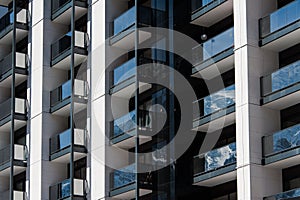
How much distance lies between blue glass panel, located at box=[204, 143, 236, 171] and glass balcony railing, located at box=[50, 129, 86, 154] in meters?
10.3

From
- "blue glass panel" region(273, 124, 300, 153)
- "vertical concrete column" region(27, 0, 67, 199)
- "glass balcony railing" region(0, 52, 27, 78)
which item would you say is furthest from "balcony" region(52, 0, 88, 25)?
"blue glass panel" region(273, 124, 300, 153)

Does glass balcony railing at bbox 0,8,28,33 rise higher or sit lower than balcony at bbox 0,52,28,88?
higher

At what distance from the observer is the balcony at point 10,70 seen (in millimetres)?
56375

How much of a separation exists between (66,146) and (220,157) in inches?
500

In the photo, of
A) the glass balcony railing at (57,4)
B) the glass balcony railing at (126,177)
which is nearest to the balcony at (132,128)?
the glass balcony railing at (126,177)

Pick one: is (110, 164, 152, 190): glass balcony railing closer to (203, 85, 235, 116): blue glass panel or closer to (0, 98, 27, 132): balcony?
(203, 85, 235, 116): blue glass panel

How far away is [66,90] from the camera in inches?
2042

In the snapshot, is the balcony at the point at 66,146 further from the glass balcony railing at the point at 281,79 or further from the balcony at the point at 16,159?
the glass balcony railing at the point at 281,79

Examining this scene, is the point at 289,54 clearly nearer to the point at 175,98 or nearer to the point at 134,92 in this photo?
the point at 175,98

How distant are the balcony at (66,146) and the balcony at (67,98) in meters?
1.61

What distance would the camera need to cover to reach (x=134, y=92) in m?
48.0

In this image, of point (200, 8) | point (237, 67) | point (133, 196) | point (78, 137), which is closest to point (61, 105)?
point (78, 137)

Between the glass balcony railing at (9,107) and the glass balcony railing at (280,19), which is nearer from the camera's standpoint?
the glass balcony railing at (280,19)

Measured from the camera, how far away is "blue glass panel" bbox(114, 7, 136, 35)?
4744 centimetres
